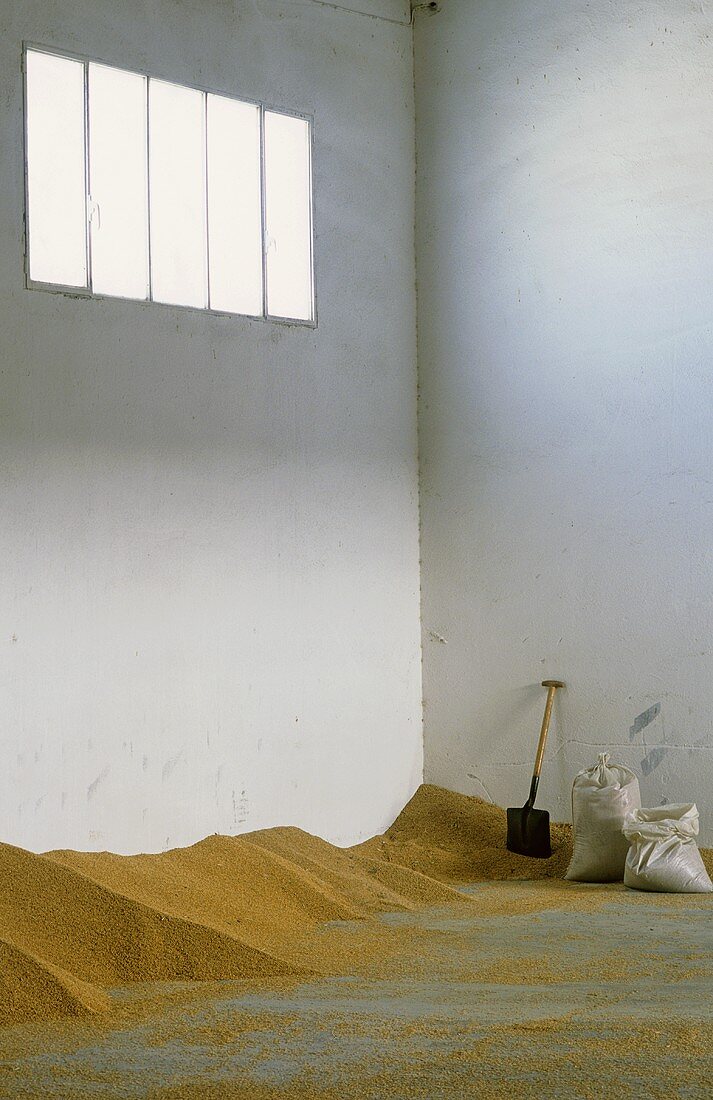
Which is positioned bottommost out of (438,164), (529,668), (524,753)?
(524,753)

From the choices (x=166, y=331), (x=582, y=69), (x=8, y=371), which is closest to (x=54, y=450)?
(x=8, y=371)

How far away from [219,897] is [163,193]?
271cm

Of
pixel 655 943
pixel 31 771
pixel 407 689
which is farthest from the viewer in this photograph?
pixel 407 689

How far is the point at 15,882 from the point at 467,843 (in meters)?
2.22

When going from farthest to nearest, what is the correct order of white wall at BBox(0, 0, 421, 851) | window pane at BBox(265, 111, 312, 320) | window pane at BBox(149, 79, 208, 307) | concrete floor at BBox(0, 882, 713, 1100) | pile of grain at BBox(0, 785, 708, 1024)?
window pane at BBox(265, 111, 312, 320) → window pane at BBox(149, 79, 208, 307) → white wall at BBox(0, 0, 421, 851) → pile of grain at BBox(0, 785, 708, 1024) → concrete floor at BBox(0, 882, 713, 1100)

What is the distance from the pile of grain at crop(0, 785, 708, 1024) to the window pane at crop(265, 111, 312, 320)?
227 cm

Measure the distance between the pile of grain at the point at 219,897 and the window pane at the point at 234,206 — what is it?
7.35 feet

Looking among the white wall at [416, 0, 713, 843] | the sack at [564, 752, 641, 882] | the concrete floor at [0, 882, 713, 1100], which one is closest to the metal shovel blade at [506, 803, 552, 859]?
the white wall at [416, 0, 713, 843]

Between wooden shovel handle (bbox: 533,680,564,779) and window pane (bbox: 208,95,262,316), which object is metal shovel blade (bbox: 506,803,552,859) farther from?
window pane (bbox: 208,95,262,316)

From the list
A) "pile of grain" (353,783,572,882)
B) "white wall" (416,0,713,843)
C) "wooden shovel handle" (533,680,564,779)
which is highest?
"white wall" (416,0,713,843)

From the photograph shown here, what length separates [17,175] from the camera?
4.64 metres

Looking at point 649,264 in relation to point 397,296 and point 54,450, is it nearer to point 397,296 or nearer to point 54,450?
point 397,296

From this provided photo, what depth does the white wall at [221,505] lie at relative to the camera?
4.66 meters

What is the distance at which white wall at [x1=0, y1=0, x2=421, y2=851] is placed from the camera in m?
4.66
